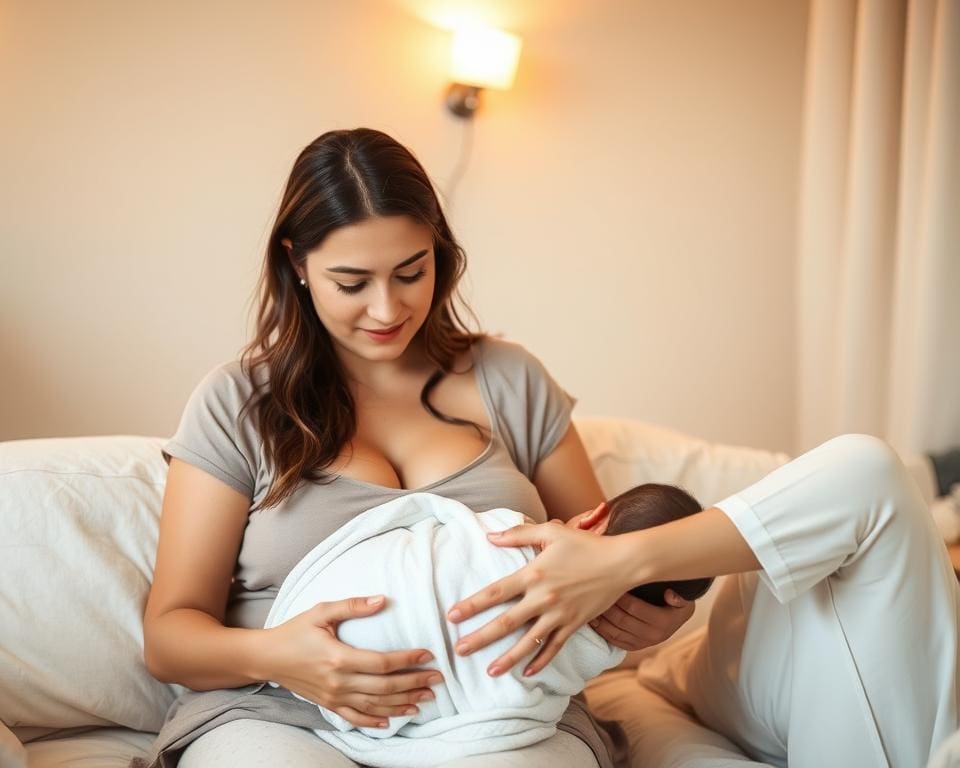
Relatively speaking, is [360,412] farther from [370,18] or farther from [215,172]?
[370,18]

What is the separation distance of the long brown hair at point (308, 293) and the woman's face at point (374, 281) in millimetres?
21

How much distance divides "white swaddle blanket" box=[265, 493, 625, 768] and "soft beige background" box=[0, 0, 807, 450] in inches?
49.7

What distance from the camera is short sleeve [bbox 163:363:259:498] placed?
4.92 feet

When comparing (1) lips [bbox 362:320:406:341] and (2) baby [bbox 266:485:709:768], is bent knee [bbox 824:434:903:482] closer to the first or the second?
(2) baby [bbox 266:485:709:768]

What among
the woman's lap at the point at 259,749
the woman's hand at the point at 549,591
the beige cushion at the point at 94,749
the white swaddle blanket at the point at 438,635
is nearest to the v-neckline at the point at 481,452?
the white swaddle blanket at the point at 438,635

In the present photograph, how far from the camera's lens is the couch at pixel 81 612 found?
5.00ft

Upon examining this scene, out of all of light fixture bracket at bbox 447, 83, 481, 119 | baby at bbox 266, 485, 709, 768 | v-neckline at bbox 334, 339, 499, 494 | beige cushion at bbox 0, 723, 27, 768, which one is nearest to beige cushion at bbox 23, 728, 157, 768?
beige cushion at bbox 0, 723, 27, 768

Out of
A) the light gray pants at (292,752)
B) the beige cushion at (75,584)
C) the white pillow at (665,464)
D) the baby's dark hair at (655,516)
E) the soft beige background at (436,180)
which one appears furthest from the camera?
the soft beige background at (436,180)

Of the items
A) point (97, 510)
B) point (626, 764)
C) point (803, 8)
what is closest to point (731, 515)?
point (626, 764)

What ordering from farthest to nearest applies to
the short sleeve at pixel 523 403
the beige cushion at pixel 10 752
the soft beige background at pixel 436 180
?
the soft beige background at pixel 436 180 < the short sleeve at pixel 523 403 < the beige cushion at pixel 10 752

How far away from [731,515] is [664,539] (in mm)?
92

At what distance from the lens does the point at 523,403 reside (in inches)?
68.6

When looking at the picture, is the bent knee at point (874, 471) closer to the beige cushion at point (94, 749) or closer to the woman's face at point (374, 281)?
the woman's face at point (374, 281)

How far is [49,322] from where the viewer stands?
2.34 m
